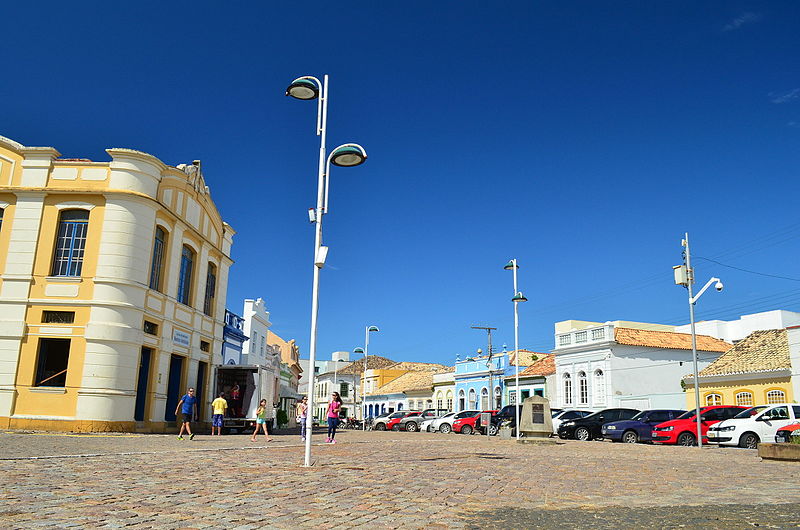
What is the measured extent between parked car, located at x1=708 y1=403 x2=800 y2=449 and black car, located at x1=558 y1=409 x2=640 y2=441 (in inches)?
246

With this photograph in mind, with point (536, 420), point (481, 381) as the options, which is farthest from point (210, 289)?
point (481, 381)

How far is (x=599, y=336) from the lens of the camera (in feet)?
143

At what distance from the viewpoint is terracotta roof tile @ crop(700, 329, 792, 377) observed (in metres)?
33.5

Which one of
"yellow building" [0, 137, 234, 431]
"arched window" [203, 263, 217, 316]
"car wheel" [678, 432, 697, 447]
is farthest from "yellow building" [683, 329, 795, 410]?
"yellow building" [0, 137, 234, 431]

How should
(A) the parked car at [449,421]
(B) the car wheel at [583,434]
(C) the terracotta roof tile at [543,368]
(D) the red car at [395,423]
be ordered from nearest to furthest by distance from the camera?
(B) the car wheel at [583,434], (A) the parked car at [449,421], (D) the red car at [395,423], (C) the terracotta roof tile at [543,368]

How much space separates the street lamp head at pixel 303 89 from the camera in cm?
1327

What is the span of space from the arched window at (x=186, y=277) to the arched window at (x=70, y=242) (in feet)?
14.1

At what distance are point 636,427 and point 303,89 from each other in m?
21.4

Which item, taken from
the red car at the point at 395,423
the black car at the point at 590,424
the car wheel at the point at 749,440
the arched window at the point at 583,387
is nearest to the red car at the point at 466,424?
the red car at the point at 395,423

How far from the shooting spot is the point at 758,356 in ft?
116

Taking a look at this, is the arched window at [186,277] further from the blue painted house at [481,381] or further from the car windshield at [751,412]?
the blue painted house at [481,381]

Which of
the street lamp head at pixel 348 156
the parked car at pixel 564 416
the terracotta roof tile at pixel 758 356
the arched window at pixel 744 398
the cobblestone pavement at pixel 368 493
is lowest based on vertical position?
the cobblestone pavement at pixel 368 493

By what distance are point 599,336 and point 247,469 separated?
36458 mm

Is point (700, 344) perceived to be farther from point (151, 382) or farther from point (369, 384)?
point (369, 384)
